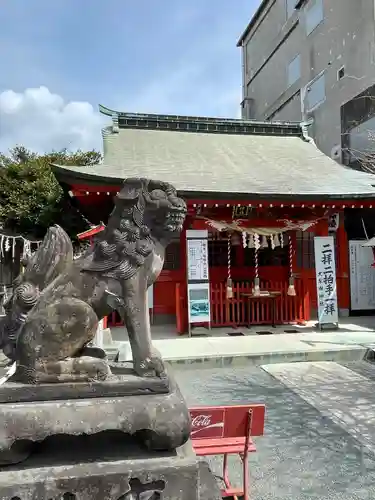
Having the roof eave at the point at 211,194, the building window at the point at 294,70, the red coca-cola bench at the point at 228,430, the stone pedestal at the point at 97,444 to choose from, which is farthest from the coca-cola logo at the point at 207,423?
the building window at the point at 294,70

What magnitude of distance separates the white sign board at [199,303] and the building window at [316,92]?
514 inches

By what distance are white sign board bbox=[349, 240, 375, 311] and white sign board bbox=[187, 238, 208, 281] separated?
4900mm

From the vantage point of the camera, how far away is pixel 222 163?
39.2ft

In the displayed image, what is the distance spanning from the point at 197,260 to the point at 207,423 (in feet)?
21.2

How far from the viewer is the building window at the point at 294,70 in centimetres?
2014

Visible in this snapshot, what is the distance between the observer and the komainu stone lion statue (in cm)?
213


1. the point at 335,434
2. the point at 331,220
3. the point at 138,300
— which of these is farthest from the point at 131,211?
the point at 331,220

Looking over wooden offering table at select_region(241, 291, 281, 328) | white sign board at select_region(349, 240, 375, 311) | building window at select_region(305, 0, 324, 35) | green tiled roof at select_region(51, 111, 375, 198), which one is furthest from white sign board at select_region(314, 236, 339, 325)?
building window at select_region(305, 0, 324, 35)

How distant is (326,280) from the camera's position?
9.53 m

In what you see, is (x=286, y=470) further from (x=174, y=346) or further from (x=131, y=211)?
(x=174, y=346)

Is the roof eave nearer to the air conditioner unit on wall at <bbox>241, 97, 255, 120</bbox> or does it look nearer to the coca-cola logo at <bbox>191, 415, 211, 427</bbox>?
the coca-cola logo at <bbox>191, 415, 211, 427</bbox>

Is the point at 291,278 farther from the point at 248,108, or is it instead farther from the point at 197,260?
the point at 248,108

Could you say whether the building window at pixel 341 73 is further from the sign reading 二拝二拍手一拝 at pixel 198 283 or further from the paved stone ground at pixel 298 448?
the paved stone ground at pixel 298 448

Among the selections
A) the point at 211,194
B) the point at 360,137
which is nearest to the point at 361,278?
the point at 211,194
